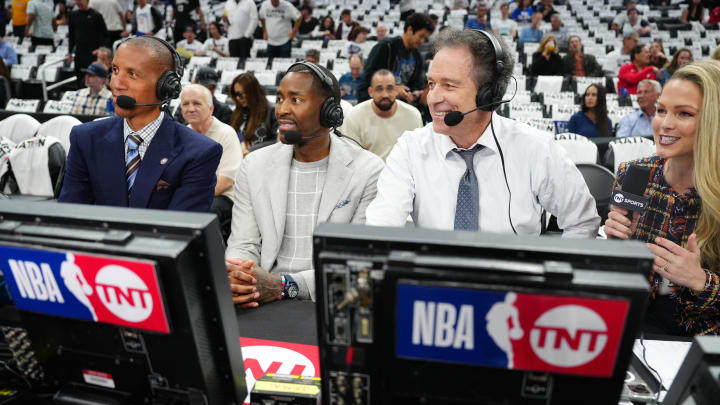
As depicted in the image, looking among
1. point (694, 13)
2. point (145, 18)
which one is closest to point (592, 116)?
point (145, 18)

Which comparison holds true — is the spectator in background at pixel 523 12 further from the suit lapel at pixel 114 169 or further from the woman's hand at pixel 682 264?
the suit lapel at pixel 114 169

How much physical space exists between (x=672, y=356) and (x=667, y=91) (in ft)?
2.79

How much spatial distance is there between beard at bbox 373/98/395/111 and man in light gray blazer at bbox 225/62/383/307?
7.03 feet

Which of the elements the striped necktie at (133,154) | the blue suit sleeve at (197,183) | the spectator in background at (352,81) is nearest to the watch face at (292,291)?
the blue suit sleeve at (197,183)

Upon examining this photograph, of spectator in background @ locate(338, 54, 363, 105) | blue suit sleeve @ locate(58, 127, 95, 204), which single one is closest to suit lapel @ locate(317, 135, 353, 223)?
blue suit sleeve @ locate(58, 127, 95, 204)

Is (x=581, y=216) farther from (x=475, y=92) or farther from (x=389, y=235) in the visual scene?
(x=389, y=235)

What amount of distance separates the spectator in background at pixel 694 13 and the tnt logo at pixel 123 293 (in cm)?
1402

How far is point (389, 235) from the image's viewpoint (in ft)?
2.36

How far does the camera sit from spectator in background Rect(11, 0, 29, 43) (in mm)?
10094

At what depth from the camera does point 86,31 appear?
7.77 m

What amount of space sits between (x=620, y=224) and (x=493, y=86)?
584 millimetres

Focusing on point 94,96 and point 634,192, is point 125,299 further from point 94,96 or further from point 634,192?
point 94,96

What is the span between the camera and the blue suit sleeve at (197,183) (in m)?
1.89

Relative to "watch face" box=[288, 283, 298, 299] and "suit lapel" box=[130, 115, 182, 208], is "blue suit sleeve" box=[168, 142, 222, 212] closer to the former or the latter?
"suit lapel" box=[130, 115, 182, 208]
